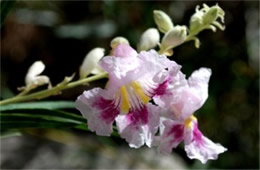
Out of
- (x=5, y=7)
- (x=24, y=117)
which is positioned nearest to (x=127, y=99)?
(x=24, y=117)

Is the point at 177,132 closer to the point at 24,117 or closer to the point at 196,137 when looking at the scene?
the point at 196,137

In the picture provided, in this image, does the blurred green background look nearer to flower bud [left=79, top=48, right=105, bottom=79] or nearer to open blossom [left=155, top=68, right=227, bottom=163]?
flower bud [left=79, top=48, right=105, bottom=79]

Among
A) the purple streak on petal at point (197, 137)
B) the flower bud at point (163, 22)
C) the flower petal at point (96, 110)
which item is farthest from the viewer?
the flower bud at point (163, 22)

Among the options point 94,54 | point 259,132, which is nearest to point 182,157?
point 259,132

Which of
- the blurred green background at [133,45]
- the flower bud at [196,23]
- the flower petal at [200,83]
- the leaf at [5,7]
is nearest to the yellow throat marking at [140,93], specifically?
the flower petal at [200,83]

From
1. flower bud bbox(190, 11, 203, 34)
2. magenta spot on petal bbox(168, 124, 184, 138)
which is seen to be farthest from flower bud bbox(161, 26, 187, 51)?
magenta spot on petal bbox(168, 124, 184, 138)

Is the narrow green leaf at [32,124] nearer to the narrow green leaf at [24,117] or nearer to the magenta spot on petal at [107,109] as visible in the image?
the narrow green leaf at [24,117]
